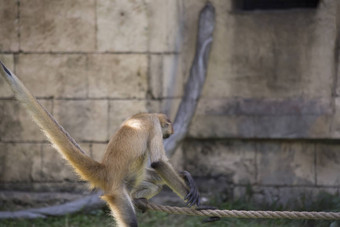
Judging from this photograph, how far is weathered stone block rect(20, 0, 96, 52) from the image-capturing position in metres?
7.45

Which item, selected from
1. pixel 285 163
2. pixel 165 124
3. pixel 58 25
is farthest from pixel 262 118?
pixel 58 25

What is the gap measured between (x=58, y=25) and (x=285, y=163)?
3.04 m

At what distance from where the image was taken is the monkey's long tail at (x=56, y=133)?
4547 millimetres

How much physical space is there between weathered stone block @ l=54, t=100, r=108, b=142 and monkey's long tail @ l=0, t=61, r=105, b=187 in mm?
2361

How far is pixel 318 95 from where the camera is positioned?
7.77 metres

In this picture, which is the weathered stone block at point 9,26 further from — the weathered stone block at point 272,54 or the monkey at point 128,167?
the monkey at point 128,167

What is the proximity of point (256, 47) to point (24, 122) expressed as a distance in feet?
9.16

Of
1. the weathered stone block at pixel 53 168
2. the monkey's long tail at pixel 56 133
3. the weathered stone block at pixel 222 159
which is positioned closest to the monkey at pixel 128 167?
the monkey's long tail at pixel 56 133

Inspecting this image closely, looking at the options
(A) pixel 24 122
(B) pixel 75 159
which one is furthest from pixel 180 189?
(A) pixel 24 122

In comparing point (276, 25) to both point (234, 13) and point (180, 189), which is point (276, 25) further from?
point (180, 189)

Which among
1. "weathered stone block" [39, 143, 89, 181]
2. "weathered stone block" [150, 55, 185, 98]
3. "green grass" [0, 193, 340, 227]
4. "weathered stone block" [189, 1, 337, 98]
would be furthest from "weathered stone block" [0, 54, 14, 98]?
"weathered stone block" [189, 1, 337, 98]

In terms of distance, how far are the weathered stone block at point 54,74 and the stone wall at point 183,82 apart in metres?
0.01

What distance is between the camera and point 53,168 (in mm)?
7703

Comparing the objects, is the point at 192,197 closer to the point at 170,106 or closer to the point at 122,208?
the point at 122,208
